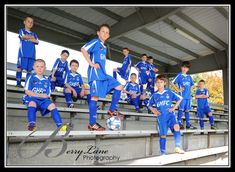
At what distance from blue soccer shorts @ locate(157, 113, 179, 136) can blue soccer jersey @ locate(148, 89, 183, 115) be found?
7cm

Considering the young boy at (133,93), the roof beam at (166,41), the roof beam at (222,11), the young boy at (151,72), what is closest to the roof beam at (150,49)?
the roof beam at (166,41)

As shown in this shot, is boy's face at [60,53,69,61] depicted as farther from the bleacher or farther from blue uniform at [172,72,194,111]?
blue uniform at [172,72,194,111]

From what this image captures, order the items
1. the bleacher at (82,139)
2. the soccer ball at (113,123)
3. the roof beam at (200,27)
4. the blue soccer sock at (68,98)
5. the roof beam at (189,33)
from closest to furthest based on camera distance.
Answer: the bleacher at (82,139) → the soccer ball at (113,123) → the blue soccer sock at (68,98) → the roof beam at (200,27) → the roof beam at (189,33)

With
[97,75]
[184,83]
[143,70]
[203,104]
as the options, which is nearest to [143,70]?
[143,70]

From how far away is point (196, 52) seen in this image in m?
12.7

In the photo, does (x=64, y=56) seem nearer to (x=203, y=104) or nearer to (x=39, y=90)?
(x=39, y=90)

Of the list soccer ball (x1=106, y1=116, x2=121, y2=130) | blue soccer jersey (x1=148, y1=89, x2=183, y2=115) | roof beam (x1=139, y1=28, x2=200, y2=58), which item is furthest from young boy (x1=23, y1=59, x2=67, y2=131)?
roof beam (x1=139, y1=28, x2=200, y2=58)

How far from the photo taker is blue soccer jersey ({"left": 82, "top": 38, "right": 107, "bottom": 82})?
11.8ft

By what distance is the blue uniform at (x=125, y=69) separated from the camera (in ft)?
22.4

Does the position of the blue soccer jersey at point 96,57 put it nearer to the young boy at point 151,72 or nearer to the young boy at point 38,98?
the young boy at point 38,98

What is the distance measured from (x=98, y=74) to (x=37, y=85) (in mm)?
918

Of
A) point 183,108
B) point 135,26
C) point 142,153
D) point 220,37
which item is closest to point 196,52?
point 220,37

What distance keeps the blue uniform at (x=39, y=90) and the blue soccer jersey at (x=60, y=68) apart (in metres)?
1.73

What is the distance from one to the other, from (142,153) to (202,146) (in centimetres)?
248
